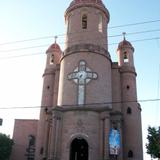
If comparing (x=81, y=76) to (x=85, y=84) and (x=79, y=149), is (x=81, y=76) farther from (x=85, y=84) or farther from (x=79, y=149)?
(x=79, y=149)

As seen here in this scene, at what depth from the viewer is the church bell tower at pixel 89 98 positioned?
95.7 ft

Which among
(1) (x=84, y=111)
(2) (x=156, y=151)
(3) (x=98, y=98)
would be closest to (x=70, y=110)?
(1) (x=84, y=111)

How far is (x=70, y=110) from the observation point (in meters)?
30.5

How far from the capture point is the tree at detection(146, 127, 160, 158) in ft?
111

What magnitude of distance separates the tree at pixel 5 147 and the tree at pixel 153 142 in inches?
756

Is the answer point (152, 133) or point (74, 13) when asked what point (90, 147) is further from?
point (74, 13)

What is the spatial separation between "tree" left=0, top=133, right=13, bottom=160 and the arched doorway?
43.6 feet

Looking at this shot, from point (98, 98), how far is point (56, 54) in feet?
41.6

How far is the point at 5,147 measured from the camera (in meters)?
39.6

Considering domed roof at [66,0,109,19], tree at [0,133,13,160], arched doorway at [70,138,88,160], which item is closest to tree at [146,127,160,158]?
arched doorway at [70,138,88,160]

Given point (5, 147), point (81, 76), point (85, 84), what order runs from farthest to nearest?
1. point (5, 147)
2. point (81, 76)
3. point (85, 84)

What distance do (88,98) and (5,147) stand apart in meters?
15.9

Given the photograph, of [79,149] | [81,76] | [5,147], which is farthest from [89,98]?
[5,147]

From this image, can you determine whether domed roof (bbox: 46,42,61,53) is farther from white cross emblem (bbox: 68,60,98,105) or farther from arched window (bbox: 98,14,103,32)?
white cross emblem (bbox: 68,60,98,105)
